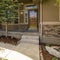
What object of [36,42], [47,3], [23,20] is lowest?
[36,42]

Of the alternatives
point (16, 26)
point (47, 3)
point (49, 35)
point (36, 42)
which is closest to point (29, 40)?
point (36, 42)

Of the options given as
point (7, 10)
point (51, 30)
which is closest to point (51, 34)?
point (51, 30)

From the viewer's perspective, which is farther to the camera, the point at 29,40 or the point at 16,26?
the point at 16,26

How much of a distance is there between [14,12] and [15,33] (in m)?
1.93

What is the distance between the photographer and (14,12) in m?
12.9

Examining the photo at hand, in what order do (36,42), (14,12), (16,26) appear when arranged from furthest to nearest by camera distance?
(16,26), (14,12), (36,42)

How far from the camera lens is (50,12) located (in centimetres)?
1197

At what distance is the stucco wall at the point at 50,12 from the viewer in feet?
39.0

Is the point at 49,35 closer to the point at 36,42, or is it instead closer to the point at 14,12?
the point at 36,42

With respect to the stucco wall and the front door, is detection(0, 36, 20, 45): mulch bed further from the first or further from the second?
the front door

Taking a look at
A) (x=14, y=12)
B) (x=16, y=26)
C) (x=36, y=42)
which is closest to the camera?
(x=36, y=42)

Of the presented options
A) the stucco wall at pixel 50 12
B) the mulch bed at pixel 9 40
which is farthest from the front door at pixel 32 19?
the stucco wall at pixel 50 12

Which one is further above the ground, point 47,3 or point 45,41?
point 47,3

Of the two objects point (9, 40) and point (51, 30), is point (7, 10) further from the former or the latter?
point (51, 30)
